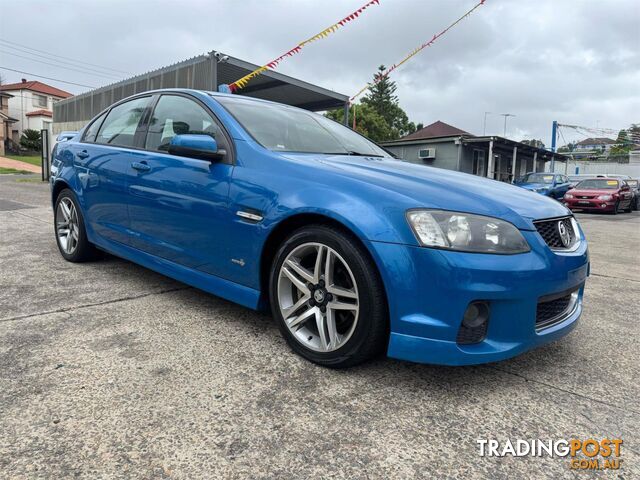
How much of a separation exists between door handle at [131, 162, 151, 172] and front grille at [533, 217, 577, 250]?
92.6 inches

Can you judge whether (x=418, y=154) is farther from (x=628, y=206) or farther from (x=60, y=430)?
(x=60, y=430)

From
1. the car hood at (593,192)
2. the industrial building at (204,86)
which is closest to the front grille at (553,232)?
the industrial building at (204,86)

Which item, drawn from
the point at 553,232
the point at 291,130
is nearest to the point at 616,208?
the point at 553,232

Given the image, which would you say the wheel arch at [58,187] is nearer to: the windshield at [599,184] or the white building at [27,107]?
the windshield at [599,184]

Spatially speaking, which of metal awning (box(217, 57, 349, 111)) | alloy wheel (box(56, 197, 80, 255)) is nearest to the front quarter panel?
alloy wheel (box(56, 197, 80, 255))

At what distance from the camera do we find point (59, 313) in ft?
9.34

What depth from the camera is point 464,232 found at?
1926mm

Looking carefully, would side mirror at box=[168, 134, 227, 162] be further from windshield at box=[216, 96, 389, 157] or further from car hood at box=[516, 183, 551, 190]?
car hood at box=[516, 183, 551, 190]

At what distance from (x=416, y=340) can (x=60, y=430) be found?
139 centimetres

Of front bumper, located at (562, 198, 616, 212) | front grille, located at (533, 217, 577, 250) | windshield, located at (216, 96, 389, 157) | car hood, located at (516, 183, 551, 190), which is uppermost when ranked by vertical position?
windshield, located at (216, 96, 389, 157)

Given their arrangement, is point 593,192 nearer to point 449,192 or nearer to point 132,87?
point 449,192

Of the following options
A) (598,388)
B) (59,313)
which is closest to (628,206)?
(598,388)

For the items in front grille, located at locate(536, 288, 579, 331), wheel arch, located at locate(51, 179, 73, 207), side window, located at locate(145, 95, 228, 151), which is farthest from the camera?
wheel arch, located at locate(51, 179, 73, 207)

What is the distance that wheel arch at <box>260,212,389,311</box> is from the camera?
203 cm
